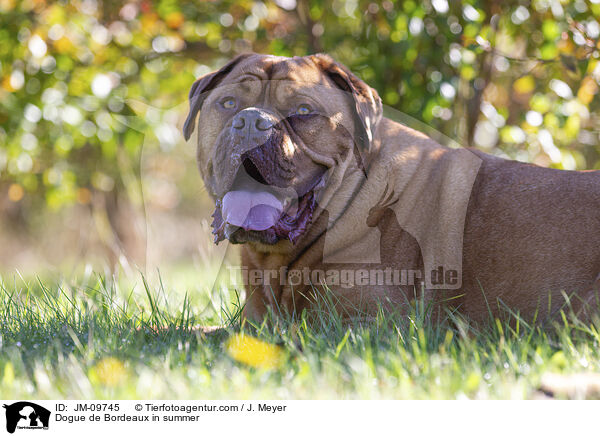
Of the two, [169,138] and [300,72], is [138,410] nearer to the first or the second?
[300,72]

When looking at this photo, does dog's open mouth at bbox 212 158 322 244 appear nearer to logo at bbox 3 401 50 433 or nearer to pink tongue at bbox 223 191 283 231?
pink tongue at bbox 223 191 283 231

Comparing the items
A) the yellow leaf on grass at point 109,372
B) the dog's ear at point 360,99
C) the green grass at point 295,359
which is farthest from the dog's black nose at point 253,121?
the yellow leaf on grass at point 109,372

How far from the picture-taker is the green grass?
7.04ft

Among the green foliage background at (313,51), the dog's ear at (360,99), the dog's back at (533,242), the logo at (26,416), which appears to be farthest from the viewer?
the green foliage background at (313,51)

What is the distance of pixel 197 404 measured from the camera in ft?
6.92

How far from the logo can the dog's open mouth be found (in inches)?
46.2

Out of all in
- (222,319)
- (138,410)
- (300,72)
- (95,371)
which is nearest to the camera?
(138,410)

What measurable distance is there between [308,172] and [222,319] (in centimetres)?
92

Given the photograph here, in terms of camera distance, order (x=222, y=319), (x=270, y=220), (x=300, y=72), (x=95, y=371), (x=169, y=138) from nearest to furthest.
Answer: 1. (x=95, y=371)
2. (x=270, y=220)
3. (x=300, y=72)
4. (x=222, y=319)
5. (x=169, y=138)

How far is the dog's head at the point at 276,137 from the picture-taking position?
2.99m

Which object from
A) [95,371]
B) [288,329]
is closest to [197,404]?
[95,371]

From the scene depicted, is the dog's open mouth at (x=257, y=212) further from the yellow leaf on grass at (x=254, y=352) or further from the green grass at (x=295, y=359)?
the yellow leaf on grass at (x=254, y=352)

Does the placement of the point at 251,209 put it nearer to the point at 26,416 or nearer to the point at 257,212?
the point at 257,212

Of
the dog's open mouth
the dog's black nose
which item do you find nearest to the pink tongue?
the dog's open mouth
